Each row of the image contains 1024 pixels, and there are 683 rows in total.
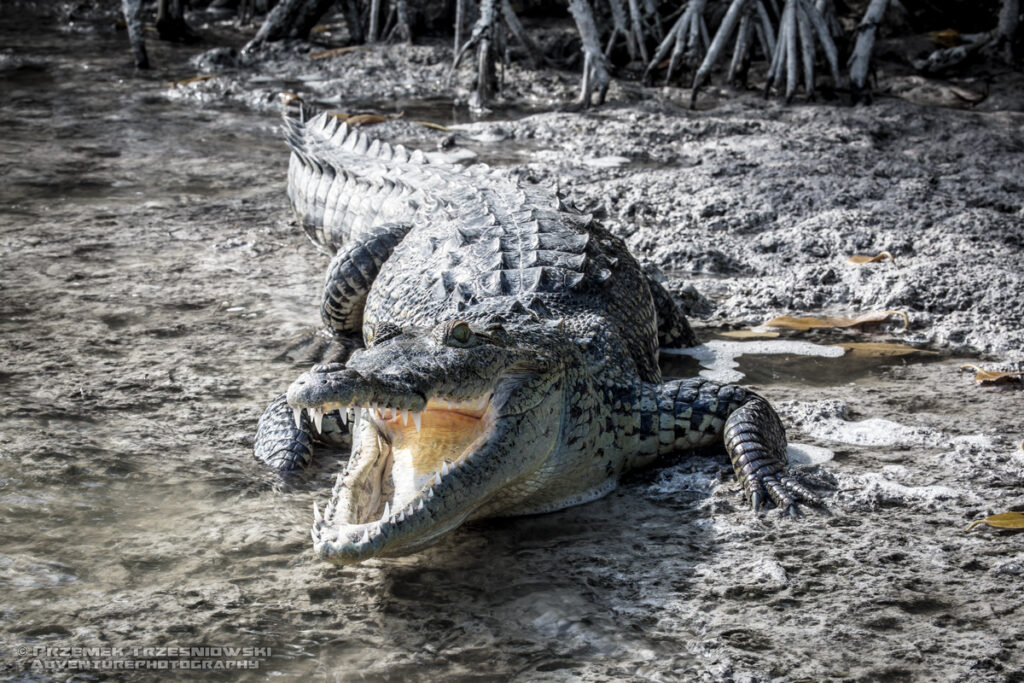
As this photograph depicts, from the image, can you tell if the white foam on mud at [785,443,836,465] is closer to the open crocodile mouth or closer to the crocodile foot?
the crocodile foot

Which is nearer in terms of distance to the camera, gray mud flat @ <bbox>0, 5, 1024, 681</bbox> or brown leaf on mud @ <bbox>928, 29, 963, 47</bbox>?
gray mud flat @ <bbox>0, 5, 1024, 681</bbox>

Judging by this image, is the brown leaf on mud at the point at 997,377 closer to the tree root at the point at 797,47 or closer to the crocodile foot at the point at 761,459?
the crocodile foot at the point at 761,459

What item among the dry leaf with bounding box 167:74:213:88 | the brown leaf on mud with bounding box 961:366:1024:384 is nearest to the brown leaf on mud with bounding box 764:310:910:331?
the brown leaf on mud with bounding box 961:366:1024:384

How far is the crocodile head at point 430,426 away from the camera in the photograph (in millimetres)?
2439

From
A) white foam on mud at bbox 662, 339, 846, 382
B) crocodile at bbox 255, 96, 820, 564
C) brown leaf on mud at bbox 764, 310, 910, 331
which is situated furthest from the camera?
brown leaf on mud at bbox 764, 310, 910, 331

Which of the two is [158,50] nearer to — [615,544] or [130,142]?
[130,142]

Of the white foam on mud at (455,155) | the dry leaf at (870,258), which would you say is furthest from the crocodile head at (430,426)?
the white foam on mud at (455,155)

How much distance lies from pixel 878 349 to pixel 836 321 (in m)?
0.29

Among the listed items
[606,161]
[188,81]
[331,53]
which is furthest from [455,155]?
[331,53]

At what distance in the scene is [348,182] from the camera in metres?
5.36

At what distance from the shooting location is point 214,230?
570cm

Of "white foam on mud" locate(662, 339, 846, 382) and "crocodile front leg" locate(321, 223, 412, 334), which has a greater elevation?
"crocodile front leg" locate(321, 223, 412, 334)

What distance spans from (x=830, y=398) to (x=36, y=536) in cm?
275

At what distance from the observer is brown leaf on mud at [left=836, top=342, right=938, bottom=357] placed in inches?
165
